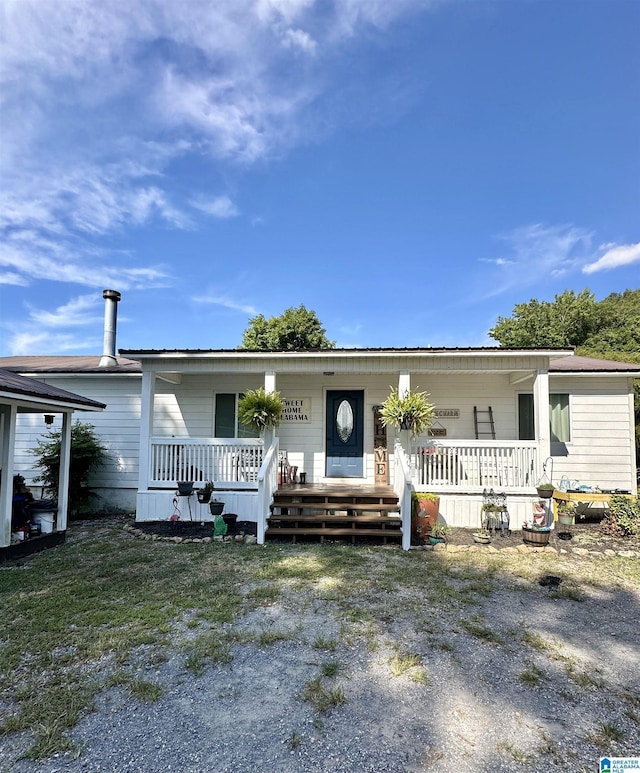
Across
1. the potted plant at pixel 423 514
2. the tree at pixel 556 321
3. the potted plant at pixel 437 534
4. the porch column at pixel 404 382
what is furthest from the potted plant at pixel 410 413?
the tree at pixel 556 321

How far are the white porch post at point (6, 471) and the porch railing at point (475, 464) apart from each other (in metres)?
6.50

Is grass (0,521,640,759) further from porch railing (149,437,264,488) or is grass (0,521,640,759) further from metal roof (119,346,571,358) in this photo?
metal roof (119,346,571,358)

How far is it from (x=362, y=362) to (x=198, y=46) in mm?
6851

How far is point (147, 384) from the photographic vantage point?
822cm

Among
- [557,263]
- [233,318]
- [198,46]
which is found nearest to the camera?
[198,46]

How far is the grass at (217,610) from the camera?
2705 mm

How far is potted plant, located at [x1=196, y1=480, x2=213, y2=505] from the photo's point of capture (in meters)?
7.53

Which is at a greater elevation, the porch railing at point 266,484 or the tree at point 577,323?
the tree at point 577,323

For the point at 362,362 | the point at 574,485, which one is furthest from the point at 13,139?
the point at 574,485

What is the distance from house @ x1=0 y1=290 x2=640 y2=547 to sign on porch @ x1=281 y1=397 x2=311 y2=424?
0.03m

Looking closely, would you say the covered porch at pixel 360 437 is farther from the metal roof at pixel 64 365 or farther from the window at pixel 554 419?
the metal roof at pixel 64 365

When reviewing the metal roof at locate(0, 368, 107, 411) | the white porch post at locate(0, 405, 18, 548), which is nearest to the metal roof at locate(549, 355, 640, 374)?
the metal roof at locate(0, 368, 107, 411)

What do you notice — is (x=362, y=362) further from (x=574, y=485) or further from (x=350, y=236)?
(x=350, y=236)

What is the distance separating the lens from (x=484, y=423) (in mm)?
9242
